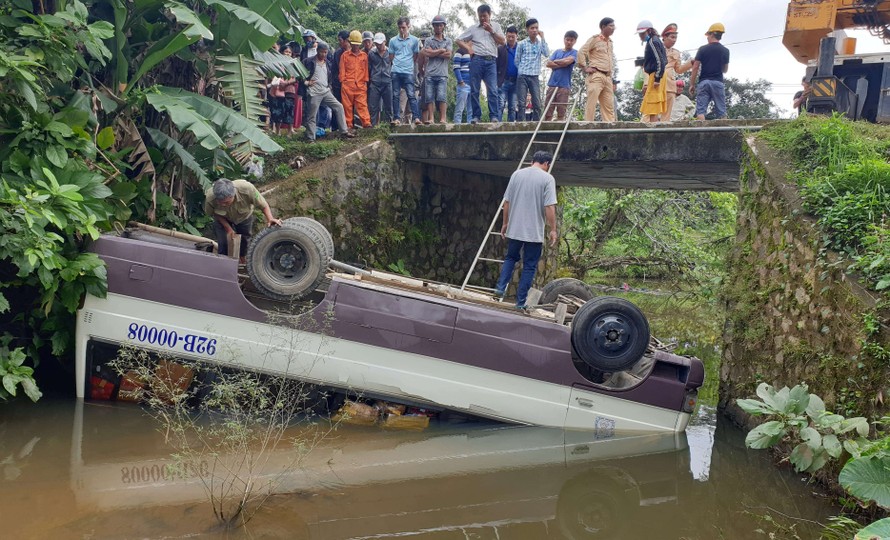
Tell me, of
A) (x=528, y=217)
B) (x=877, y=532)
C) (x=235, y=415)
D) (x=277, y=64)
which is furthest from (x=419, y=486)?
(x=277, y=64)

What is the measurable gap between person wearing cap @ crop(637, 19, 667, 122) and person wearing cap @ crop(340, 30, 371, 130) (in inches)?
170

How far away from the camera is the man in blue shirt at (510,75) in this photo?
11.8 meters

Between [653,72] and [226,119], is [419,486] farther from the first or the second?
[653,72]

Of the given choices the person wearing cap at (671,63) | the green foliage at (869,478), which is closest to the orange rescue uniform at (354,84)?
the person wearing cap at (671,63)

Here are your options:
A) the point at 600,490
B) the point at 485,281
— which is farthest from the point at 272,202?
the point at 600,490

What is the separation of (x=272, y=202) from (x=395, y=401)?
445cm

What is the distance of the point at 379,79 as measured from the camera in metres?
12.3

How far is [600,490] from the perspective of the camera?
586cm

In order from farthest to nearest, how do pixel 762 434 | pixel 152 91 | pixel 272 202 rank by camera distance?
pixel 272 202 → pixel 152 91 → pixel 762 434

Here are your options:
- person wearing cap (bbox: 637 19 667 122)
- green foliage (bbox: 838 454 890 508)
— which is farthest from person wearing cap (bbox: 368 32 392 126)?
green foliage (bbox: 838 454 890 508)

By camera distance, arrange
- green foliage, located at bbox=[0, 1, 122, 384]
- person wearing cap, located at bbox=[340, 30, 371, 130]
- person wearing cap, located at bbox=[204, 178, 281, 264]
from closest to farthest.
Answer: green foliage, located at bbox=[0, 1, 122, 384], person wearing cap, located at bbox=[204, 178, 281, 264], person wearing cap, located at bbox=[340, 30, 371, 130]

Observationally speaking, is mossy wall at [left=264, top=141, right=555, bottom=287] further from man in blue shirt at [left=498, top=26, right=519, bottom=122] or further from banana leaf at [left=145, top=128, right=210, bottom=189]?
man in blue shirt at [left=498, top=26, right=519, bottom=122]

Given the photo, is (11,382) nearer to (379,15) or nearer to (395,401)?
(395,401)

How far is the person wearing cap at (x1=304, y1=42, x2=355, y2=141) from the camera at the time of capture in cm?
1141
